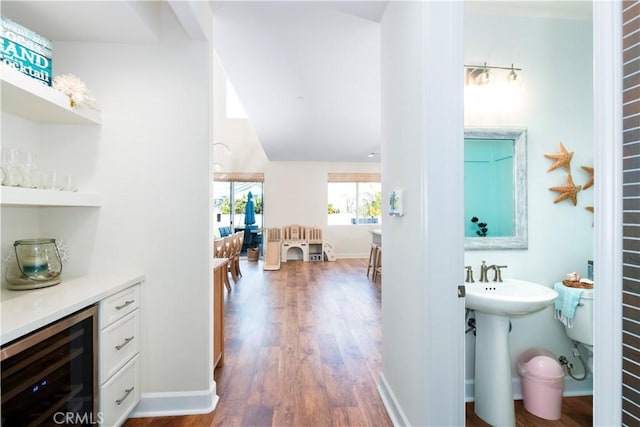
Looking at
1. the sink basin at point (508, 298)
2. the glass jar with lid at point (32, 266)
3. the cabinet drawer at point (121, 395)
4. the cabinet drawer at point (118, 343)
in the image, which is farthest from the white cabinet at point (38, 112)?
the sink basin at point (508, 298)

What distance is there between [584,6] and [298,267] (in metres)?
5.86

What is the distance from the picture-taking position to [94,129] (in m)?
1.84

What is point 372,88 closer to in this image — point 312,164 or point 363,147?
point 363,147

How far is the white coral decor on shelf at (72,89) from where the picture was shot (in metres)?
1.57

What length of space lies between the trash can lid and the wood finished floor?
258mm

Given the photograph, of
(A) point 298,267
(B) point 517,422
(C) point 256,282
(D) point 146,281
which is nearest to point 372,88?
(D) point 146,281

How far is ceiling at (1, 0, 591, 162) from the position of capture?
64.8 inches

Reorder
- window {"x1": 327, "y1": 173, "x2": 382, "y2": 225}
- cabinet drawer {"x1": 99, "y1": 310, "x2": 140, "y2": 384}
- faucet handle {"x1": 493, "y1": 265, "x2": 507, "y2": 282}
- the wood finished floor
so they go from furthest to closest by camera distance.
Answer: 1. window {"x1": 327, "y1": 173, "x2": 382, "y2": 225}
2. faucet handle {"x1": 493, "y1": 265, "x2": 507, "y2": 282}
3. the wood finished floor
4. cabinet drawer {"x1": 99, "y1": 310, "x2": 140, "y2": 384}

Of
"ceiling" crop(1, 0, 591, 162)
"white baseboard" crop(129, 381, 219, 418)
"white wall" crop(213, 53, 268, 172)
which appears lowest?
"white baseboard" crop(129, 381, 219, 418)

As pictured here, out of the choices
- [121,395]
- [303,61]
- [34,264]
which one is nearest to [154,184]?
[34,264]

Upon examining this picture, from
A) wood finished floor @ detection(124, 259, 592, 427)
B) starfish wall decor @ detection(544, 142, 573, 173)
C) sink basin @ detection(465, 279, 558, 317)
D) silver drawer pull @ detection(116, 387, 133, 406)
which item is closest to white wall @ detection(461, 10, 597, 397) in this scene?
starfish wall decor @ detection(544, 142, 573, 173)

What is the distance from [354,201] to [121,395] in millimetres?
7002

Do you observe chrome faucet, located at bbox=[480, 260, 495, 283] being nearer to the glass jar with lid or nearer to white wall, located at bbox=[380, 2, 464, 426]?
white wall, located at bbox=[380, 2, 464, 426]

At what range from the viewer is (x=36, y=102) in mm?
1469
